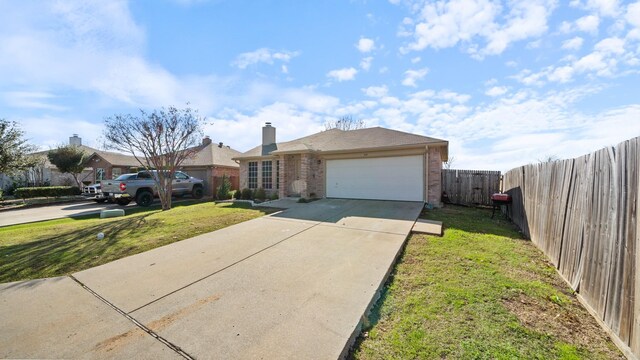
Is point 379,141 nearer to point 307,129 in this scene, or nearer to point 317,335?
point 307,129

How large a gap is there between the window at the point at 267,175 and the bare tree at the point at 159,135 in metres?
4.06

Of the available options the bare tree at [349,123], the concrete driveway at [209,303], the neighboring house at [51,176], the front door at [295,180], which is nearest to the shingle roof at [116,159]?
the neighboring house at [51,176]

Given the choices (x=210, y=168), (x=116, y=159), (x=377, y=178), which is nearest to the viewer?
(x=377, y=178)

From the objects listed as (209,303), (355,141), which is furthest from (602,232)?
(355,141)

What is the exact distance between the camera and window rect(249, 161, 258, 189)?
1441 centimetres

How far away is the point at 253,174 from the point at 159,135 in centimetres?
507

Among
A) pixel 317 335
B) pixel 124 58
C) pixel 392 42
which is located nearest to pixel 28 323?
pixel 317 335

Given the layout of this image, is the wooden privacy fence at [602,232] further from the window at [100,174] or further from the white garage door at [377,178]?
the window at [100,174]

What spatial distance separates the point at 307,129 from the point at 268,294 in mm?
15979

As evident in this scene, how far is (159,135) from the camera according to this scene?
11.4 metres

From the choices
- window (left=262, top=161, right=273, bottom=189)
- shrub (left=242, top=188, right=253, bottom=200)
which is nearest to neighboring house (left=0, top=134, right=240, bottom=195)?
shrub (left=242, top=188, right=253, bottom=200)

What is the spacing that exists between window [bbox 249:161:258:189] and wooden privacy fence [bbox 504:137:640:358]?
501 inches

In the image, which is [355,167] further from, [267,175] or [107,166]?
[107,166]

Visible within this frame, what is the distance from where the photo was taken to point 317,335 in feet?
7.88
